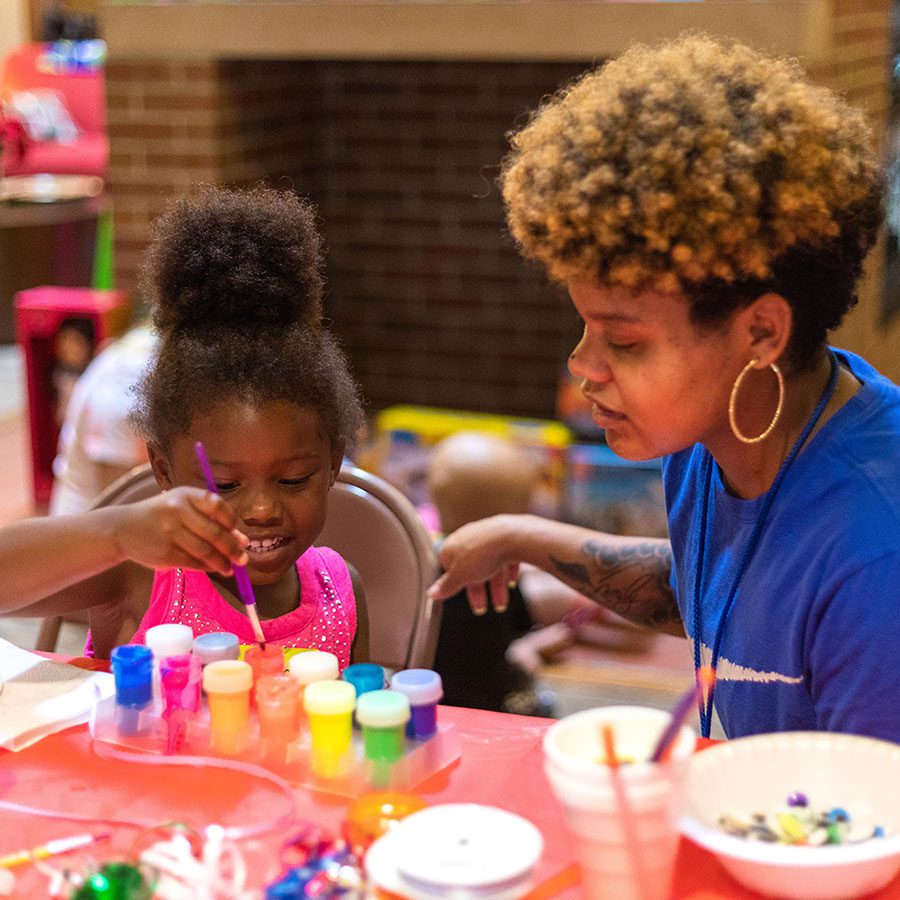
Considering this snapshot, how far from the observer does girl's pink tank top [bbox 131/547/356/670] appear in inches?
63.0

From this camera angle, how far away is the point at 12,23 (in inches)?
368

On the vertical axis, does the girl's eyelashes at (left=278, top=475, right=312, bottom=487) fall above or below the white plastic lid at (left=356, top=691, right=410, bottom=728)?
above

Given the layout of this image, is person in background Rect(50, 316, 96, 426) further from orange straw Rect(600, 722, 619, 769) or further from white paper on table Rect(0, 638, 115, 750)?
orange straw Rect(600, 722, 619, 769)

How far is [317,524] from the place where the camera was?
5.17 ft

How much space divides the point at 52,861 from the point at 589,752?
1.37 feet

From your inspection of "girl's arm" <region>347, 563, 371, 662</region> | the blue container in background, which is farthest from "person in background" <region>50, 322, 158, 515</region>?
"girl's arm" <region>347, 563, 371, 662</region>

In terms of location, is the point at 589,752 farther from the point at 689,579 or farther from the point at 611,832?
the point at 689,579

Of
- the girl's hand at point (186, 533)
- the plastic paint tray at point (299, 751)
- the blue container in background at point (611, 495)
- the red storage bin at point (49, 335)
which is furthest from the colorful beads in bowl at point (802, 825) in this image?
the red storage bin at point (49, 335)

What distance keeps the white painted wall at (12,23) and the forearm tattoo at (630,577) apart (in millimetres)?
8701

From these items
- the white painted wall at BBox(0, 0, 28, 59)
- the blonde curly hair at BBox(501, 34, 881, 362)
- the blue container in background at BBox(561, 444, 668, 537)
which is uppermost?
the white painted wall at BBox(0, 0, 28, 59)

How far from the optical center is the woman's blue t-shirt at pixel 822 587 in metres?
1.21

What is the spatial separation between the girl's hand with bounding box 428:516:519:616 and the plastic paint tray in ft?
1.45

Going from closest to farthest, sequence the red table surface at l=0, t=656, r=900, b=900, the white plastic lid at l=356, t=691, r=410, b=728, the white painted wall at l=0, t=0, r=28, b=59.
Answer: the red table surface at l=0, t=656, r=900, b=900 → the white plastic lid at l=356, t=691, r=410, b=728 → the white painted wall at l=0, t=0, r=28, b=59

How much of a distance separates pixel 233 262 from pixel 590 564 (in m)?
0.58
